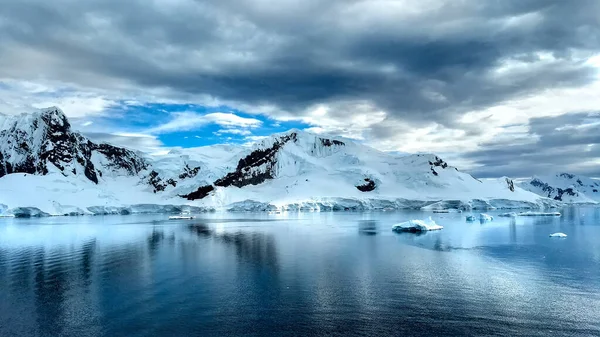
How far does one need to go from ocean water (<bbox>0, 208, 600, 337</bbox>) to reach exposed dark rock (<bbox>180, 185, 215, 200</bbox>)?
123 metres

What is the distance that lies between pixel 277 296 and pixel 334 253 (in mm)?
14639

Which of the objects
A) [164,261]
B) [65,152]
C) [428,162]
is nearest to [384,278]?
[164,261]

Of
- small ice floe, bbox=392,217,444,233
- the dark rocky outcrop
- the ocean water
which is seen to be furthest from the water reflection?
the dark rocky outcrop

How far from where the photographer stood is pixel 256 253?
33.5 meters

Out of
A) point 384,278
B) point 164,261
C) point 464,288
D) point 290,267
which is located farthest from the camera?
point 164,261

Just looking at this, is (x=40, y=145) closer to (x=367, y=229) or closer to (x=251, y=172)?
(x=251, y=172)

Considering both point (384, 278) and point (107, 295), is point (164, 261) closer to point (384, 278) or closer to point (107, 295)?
point (107, 295)

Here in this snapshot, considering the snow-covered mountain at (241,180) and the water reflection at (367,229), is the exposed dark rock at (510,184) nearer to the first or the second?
the snow-covered mountain at (241,180)

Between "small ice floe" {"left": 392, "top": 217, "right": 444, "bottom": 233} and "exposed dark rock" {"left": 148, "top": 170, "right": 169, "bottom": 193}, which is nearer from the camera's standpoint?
"small ice floe" {"left": 392, "top": 217, "right": 444, "bottom": 233}

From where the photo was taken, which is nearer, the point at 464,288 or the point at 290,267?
the point at 464,288

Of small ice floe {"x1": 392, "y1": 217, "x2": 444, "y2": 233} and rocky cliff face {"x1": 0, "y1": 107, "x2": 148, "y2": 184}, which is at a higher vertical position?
rocky cliff face {"x1": 0, "y1": 107, "x2": 148, "y2": 184}

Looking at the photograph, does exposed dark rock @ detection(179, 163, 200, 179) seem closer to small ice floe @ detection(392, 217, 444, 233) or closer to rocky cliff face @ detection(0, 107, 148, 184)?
rocky cliff face @ detection(0, 107, 148, 184)

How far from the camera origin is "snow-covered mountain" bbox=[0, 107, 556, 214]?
146875mm

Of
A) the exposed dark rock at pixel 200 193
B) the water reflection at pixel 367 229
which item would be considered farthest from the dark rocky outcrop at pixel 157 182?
the water reflection at pixel 367 229
